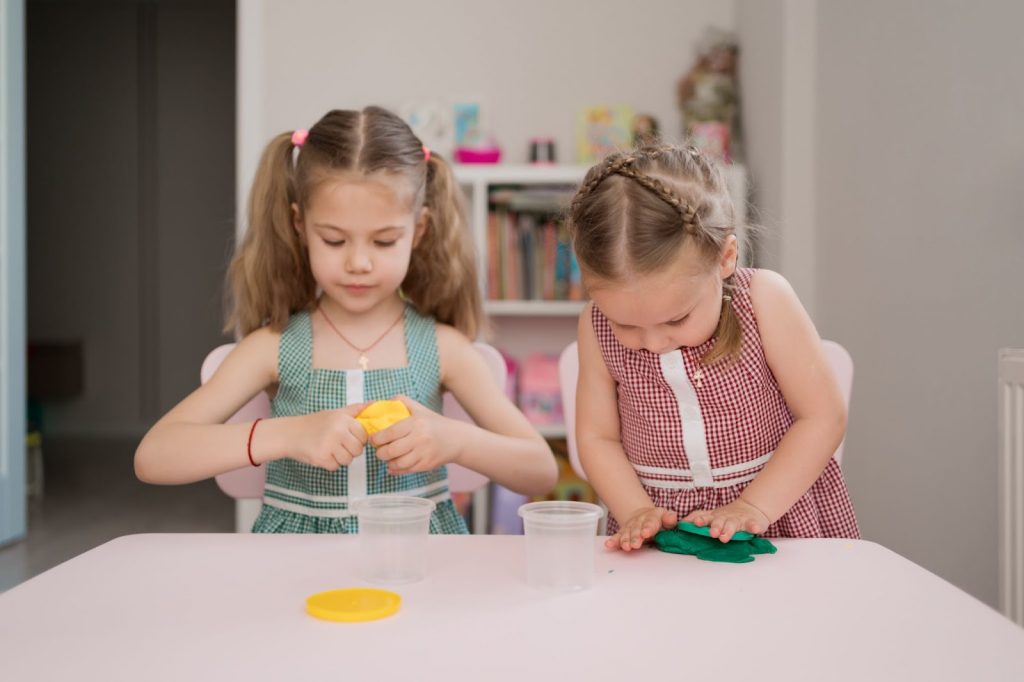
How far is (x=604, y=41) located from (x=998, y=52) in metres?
1.80

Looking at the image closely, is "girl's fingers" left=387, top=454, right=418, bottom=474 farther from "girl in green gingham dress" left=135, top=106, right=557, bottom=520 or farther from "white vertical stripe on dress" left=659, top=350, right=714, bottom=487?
"white vertical stripe on dress" left=659, top=350, right=714, bottom=487

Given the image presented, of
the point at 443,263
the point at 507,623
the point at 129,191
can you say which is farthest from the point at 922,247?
the point at 129,191

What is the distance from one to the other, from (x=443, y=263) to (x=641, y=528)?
0.79 m

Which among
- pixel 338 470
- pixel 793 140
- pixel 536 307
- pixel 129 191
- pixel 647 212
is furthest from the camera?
pixel 129 191

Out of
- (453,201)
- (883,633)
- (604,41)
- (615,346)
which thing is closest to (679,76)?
(604,41)

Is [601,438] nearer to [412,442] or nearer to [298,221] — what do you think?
[412,442]

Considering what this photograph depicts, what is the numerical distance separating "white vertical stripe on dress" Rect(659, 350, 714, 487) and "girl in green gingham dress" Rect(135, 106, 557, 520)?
212 millimetres

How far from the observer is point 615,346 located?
4.50ft

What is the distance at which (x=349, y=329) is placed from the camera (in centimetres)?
159

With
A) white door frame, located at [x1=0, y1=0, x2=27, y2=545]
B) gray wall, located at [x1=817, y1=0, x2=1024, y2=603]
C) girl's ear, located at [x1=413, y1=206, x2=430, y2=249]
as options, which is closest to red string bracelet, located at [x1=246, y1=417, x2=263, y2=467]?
girl's ear, located at [x1=413, y1=206, x2=430, y2=249]

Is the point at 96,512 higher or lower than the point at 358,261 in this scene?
lower

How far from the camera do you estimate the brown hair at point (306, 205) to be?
4.95 feet

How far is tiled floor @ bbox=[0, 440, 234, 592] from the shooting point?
327cm

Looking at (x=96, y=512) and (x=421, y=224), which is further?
(x=96, y=512)
